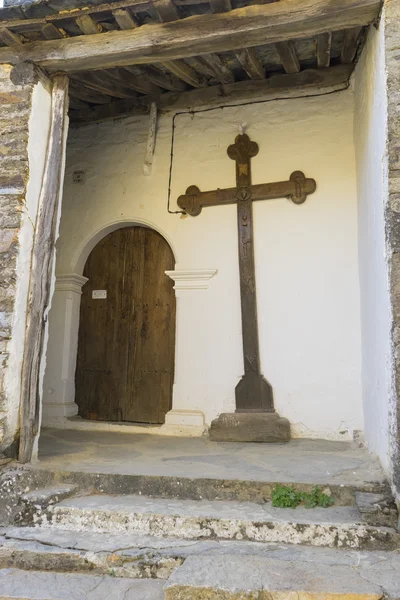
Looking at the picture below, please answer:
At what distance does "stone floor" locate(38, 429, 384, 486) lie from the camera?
9.30 ft

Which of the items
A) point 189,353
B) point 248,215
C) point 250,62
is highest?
point 250,62

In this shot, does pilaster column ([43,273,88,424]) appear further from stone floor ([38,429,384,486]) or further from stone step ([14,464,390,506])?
stone step ([14,464,390,506])

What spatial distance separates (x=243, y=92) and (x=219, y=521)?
3.89 meters

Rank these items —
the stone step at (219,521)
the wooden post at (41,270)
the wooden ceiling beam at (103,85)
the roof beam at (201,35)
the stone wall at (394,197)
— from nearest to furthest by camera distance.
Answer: the stone step at (219,521) < the stone wall at (394,197) < the roof beam at (201,35) < the wooden post at (41,270) < the wooden ceiling beam at (103,85)

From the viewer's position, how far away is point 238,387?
14.0ft

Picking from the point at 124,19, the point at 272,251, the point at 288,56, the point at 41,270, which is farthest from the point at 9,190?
the point at 288,56

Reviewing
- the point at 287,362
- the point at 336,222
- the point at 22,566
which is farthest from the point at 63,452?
the point at 336,222

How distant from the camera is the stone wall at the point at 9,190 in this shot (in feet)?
9.93

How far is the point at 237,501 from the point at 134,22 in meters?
3.08

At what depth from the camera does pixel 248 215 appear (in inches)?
178

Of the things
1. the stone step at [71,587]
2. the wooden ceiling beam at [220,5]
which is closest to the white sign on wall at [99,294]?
the wooden ceiling beam at [220,5]

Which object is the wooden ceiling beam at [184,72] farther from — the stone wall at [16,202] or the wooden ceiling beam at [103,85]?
the stone wall at [16,202]

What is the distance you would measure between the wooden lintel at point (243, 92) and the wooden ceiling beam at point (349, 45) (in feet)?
0.38

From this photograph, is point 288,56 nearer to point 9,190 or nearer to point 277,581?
point 9,190
